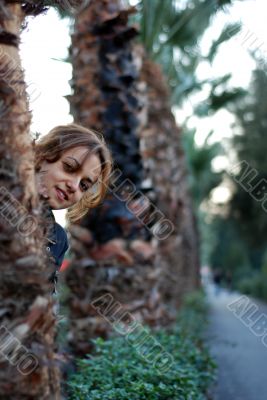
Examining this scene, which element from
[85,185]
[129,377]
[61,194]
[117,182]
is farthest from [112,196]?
[61,194]

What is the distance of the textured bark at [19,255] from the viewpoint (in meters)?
2.04

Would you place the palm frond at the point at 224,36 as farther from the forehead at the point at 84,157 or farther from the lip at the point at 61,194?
the lip at the point at 61,194

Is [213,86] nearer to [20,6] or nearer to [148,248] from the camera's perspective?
[148,248]

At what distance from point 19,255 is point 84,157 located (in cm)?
87

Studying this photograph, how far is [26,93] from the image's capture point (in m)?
2.37

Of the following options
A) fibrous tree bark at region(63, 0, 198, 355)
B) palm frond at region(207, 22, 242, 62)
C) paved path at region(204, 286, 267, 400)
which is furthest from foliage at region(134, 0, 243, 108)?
paved path at region(204, 286, 267, 400)

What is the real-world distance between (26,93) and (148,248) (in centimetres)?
369

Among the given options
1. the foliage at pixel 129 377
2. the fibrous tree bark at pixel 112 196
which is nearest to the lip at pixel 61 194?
the foliage at pixel 129 377

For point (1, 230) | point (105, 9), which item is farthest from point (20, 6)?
point (105, 9)

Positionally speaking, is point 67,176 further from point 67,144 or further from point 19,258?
point 19,258

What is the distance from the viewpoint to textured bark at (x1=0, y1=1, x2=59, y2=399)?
204 cm

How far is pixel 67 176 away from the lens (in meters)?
2.80

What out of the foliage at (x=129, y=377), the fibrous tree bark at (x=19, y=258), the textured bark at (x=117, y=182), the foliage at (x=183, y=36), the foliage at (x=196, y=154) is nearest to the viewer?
the fibrous tree bark at (x=19, y=258)

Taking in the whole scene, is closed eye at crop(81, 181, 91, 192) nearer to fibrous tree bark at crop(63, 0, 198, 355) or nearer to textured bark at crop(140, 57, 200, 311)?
fibrous tree bark at crop(63, 0, 198, 355)
